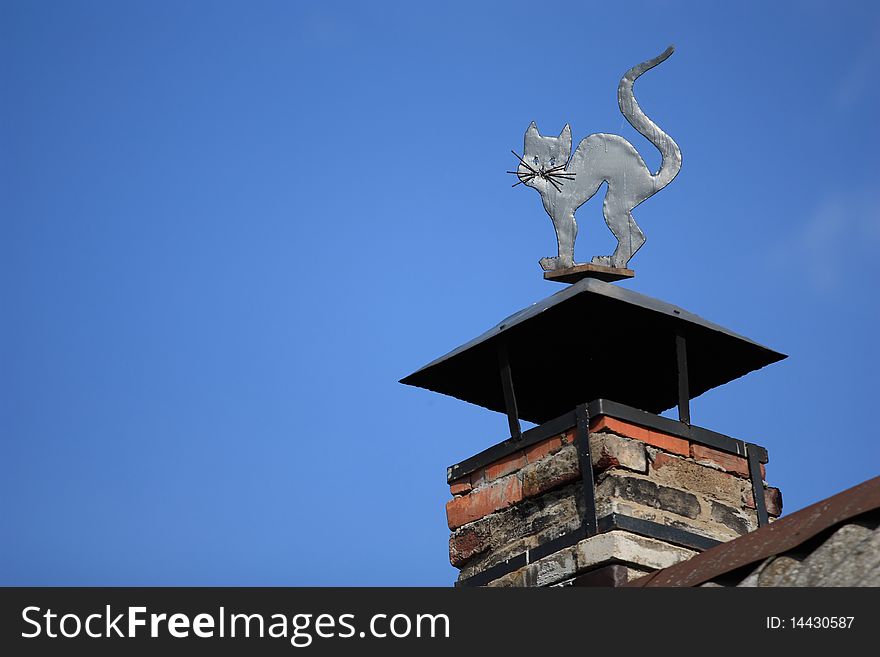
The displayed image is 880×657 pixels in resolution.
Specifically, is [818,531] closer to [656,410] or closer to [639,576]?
[639,576]

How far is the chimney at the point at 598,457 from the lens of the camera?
28.7 ft

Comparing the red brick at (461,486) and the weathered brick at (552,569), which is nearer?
the weathered brick at (552,569)

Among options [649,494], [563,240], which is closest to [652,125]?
[563,240]

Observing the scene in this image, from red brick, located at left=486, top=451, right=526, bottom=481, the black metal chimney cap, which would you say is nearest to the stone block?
red brick, located at left=486, top=451, right=526, bottom=481

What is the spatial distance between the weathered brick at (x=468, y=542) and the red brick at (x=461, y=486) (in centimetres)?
25

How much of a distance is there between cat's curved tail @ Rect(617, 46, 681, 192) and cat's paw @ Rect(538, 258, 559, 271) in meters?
0.87

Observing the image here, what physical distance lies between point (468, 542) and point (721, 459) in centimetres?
168

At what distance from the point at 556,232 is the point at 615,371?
3.84ft

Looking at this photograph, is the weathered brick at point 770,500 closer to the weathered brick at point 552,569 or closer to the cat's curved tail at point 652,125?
the weathered brick at point 552,569

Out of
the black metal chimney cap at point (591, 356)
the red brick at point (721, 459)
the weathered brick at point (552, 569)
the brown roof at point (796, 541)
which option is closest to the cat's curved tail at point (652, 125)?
the black metal chimney cap at point (591, 356)
